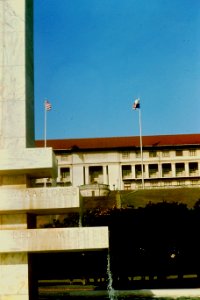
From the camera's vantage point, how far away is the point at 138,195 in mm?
57625

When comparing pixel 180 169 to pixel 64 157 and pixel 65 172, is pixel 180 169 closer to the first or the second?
pixel 65 172

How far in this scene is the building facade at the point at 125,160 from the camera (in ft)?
252

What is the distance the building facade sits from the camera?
76.8 meters

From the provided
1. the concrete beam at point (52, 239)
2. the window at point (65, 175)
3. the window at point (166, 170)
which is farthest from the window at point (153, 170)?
the concrete beam at point (52, 239)

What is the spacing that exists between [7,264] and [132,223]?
20398 mm

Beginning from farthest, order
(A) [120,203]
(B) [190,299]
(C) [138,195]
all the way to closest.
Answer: (C) [138,195] < (A) [120,203] < (B) [190,299]

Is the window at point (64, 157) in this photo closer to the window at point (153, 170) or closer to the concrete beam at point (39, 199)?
the window at point (153, 170)

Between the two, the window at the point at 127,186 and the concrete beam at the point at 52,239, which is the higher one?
the window at the point at 127,186

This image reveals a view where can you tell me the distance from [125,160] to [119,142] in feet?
11.4

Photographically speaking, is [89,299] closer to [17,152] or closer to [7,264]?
[7,264]

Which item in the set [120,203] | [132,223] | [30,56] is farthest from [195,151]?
[30,56]

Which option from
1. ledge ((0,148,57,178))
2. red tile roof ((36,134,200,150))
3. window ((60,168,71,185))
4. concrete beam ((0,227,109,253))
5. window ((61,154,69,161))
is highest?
red tile roof ((36,134,200,150))

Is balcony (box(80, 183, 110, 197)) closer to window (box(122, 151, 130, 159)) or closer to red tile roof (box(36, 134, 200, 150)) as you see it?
red tile roof (box(36, 134, 200, 150))

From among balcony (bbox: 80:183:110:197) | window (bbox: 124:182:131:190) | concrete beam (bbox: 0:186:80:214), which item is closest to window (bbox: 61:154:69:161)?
window (bbox: 124:182:131:190)
